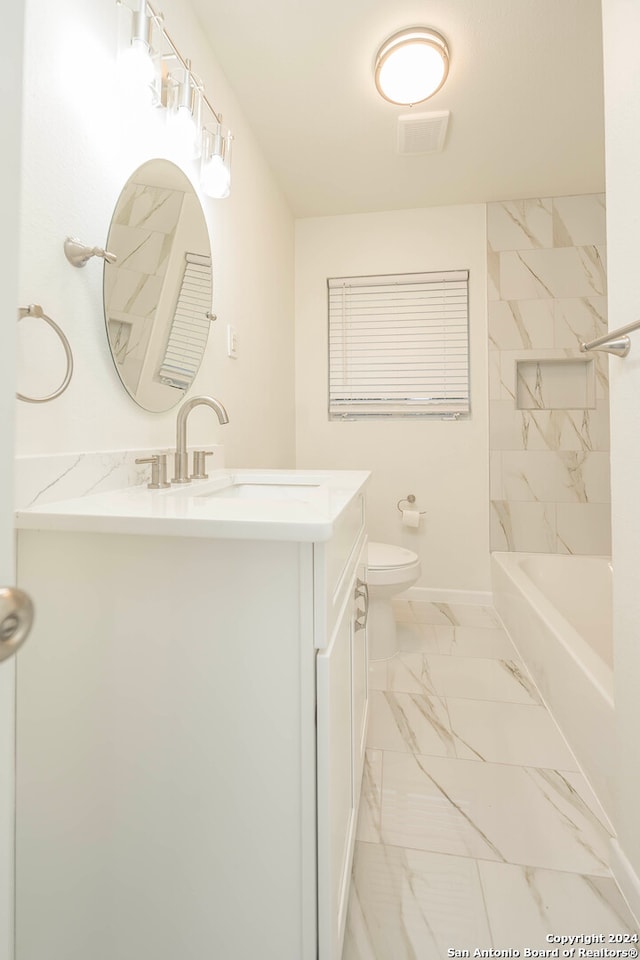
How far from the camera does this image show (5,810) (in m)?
0.38

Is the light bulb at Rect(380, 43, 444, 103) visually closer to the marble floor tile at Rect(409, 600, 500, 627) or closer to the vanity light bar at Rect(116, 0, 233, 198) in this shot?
the vanity light bar at Rect(116, 0, 233, 198)

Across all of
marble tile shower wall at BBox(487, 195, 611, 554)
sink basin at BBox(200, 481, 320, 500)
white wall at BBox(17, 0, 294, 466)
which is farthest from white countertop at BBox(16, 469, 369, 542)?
marble tile shower wall at BBox(487, 195, 611, 554)

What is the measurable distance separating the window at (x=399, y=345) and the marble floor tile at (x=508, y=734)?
1.66 meters

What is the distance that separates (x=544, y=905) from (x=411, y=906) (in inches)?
10.9

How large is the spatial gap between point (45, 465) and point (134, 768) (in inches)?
21.6

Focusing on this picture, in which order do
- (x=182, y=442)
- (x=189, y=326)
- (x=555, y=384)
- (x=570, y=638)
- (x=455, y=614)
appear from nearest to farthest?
1. (x=182, y=442)
2. (x=189, y=326)
3. (x=570, y=638)
4. (x=455, y=614)
5. (x=555, y=384)

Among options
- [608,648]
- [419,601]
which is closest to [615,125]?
[608,648]

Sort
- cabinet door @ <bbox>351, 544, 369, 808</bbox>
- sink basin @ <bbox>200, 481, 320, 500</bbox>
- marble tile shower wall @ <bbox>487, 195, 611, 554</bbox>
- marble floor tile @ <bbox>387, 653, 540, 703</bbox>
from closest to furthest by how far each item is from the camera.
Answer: cabinet door @ <bbox>351, 544, 369, 808</bbox> → sink basin @ <bbox>200, 481, 320, 500</bbox> → marble floor tile @ <bbox>387, 653, 540, 703</bbox> → marble tile shower wall @ <bbox>487, 195, 611, 554</bbox>

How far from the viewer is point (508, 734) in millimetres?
1512

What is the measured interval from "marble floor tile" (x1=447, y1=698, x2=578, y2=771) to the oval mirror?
1.41 metres

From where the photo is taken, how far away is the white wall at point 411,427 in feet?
8.96

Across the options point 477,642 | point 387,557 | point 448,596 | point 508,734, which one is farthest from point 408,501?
point 508,734

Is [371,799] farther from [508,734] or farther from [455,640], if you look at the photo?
[455,640]

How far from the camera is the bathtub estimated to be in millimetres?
1231
